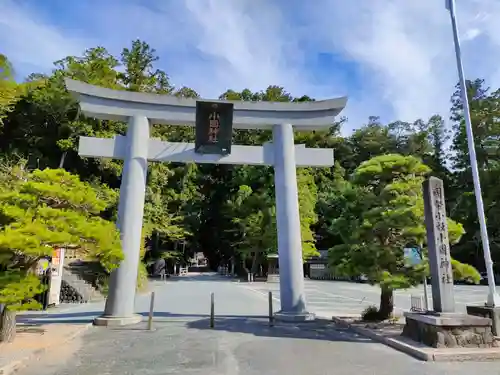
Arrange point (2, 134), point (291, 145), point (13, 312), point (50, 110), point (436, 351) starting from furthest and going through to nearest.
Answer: point (2, 134) < point (50, 110) < point (291, 145) < point (13, 312) < point (436, 351)

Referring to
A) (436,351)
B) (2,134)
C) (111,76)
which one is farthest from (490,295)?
(2,134)

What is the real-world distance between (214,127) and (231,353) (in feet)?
23.0

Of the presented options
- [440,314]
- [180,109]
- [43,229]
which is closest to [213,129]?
[180,109]

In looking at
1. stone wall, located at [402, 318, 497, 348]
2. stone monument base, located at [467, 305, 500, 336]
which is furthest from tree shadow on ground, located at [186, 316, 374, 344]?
stone monument base, located at [467, 305, 500, 336]

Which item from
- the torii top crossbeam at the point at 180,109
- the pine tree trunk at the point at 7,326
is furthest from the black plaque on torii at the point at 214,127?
the pine tree trunk at the point at 7,326

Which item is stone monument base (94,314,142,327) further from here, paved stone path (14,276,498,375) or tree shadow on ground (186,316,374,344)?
tree shadow on ground (186,316,374,344)

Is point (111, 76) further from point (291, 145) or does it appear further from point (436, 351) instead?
point (436, 351)

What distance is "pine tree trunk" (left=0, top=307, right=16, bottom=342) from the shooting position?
786 cm

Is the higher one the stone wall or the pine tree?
the pine tree

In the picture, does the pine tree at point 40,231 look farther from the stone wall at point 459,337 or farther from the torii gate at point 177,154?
the stone wall at point 459,337

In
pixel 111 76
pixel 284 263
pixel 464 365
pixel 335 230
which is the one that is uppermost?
pixel 111 76

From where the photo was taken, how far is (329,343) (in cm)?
843

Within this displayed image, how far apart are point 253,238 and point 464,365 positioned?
29614 mm

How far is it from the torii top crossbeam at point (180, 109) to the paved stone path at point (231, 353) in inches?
243
